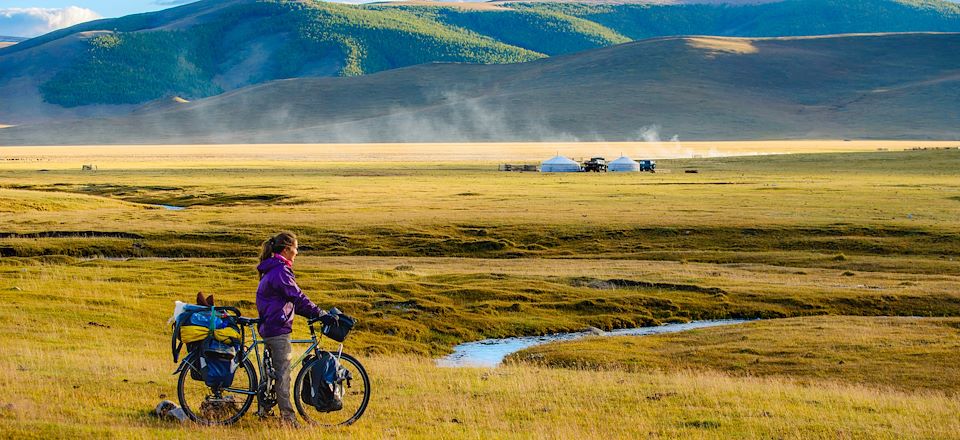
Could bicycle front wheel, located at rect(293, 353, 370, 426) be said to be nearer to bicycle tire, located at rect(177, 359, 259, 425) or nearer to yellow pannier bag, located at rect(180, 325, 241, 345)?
bicycle tire, located at rect(177, 359, 259, 425)

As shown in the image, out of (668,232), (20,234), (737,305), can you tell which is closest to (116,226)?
(20,234)

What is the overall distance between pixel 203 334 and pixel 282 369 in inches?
40.8

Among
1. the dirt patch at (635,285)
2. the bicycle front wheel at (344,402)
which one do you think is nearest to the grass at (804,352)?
the dirt patch at (635,285)

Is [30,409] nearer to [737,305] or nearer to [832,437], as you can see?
[832,437]

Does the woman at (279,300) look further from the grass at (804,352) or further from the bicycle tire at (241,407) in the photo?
the grass at (804,352)

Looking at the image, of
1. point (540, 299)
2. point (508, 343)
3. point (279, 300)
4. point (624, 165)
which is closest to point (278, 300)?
point (279, 300)

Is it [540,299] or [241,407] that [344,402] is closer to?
[241,407]

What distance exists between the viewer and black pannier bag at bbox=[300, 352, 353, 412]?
46.6ft

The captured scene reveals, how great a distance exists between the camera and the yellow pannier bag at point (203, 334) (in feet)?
45.8

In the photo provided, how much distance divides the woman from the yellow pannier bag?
0.39 metres

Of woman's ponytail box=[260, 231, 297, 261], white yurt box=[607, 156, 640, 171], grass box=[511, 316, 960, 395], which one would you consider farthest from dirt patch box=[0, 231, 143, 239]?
white yurt box=[607, 156, 640, 171]

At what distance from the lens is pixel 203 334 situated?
1400 cm

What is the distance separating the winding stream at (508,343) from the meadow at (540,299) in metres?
0.61

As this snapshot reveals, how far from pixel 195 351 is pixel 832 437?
8.46 meters
